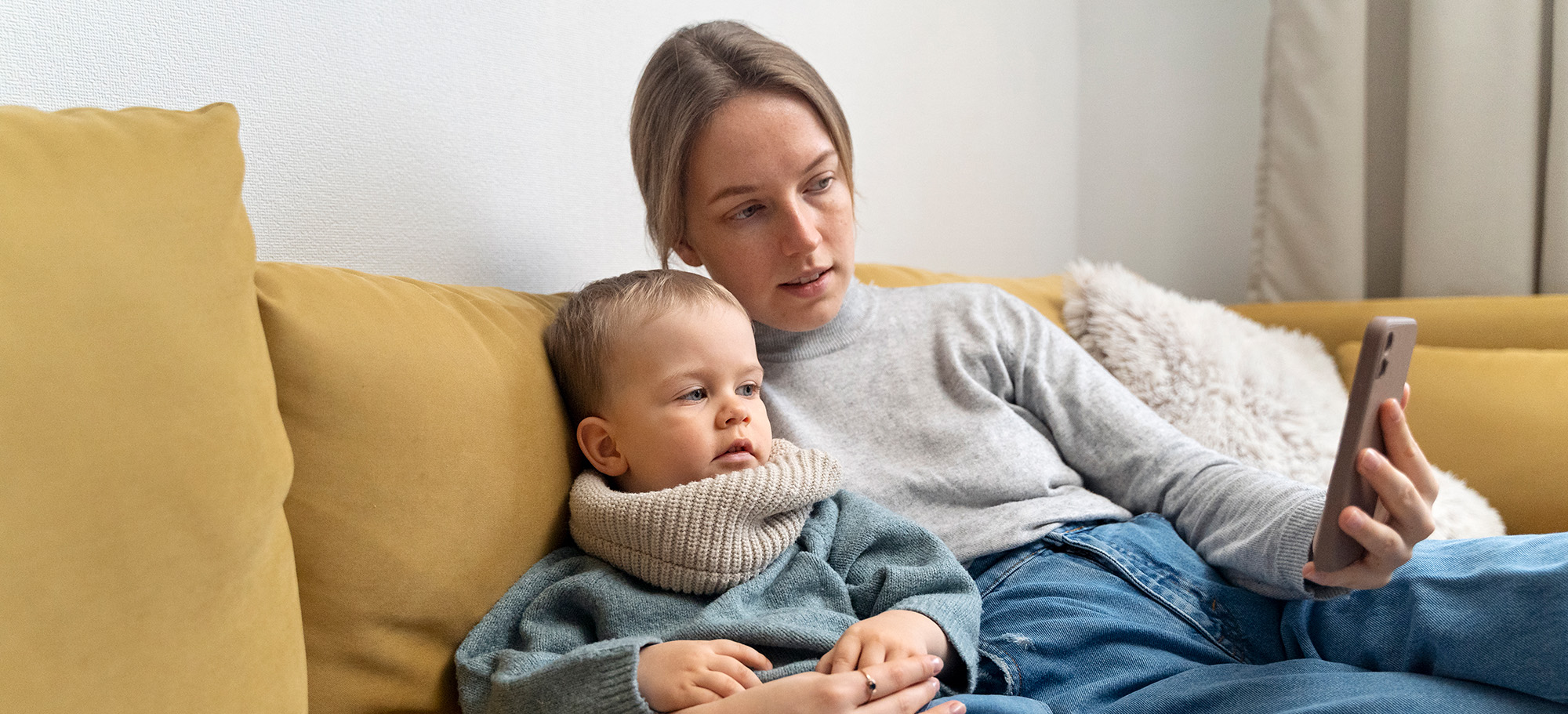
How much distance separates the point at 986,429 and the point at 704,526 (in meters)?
0.41

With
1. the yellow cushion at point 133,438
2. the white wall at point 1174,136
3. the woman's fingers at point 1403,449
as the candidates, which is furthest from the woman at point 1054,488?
the white wall at point 1174,136

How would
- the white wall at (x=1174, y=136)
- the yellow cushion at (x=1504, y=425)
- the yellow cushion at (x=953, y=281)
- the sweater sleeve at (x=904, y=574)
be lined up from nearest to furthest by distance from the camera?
the sweater sleeve at (x=904, y=574) → the yellow cushion at (x=1504, y=425) → the yellow cushion at (x=953, y=281) → the white wall at (x=1174, y=136)

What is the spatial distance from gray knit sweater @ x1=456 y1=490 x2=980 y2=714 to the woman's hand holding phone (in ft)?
1.06

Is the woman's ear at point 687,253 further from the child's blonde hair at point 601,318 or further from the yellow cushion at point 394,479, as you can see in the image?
the yellow cushion at point 394,479

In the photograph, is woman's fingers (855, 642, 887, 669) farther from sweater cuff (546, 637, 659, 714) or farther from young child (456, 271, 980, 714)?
sweater cuff (546, 637, 659, 714)

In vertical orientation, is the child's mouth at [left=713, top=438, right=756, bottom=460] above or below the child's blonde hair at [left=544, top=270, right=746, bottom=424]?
below

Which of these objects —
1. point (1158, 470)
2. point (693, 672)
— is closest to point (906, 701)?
point (693, 672)

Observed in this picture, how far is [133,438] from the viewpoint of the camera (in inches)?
21.2

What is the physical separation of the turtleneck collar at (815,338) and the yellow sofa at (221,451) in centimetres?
34

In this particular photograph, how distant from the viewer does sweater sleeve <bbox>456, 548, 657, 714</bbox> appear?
Result: 2.33 feet

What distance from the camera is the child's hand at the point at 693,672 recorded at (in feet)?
2.32

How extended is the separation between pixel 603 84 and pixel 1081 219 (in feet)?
5.68

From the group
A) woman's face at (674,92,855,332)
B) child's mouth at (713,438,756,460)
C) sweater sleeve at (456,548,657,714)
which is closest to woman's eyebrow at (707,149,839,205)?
woman's face at (674,92,855,332)

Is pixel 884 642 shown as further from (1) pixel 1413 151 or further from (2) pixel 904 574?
(1) pixel 1413 151
